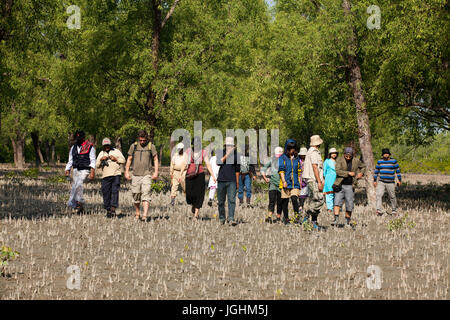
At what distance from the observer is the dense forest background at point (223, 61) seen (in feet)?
54.8

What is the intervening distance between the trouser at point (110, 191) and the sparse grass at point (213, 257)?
440 mm

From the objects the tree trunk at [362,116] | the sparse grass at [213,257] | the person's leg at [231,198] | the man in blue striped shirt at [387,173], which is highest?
the tree trunk at [362,116]

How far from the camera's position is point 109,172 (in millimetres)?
13875

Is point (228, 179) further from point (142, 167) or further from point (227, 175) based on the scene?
point (142, 167)

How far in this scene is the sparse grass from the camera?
6688 millimetres

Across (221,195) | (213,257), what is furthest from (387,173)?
(213,257)

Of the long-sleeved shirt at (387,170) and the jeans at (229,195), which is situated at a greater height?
the long-sleeved shirt at (387,170)

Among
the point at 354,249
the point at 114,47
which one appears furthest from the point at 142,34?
the point at 354,249

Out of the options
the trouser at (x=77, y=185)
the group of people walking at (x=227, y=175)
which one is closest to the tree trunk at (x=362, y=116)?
the group of people walking at (x=227, y=175)

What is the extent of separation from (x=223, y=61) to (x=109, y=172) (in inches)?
490

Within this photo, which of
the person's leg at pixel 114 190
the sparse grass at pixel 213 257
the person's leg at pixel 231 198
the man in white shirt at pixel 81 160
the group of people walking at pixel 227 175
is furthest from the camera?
the person's leg at pixel 114 190

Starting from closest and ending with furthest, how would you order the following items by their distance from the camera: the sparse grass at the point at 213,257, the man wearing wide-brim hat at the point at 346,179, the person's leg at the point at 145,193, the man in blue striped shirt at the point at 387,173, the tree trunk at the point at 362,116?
the sparse grass at the point at 213,257
the person's leg at the point at 145,193
the man wearing wide-brim hat at the point at 346,179
the man in blue striped shirt at the point at 387,173
the tree trunk at the point at 362,116

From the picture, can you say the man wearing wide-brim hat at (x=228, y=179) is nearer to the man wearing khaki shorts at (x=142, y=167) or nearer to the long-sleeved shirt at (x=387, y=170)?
the man wearing khaki shorts at (x=142, y=167)

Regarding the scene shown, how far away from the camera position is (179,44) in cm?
2372
